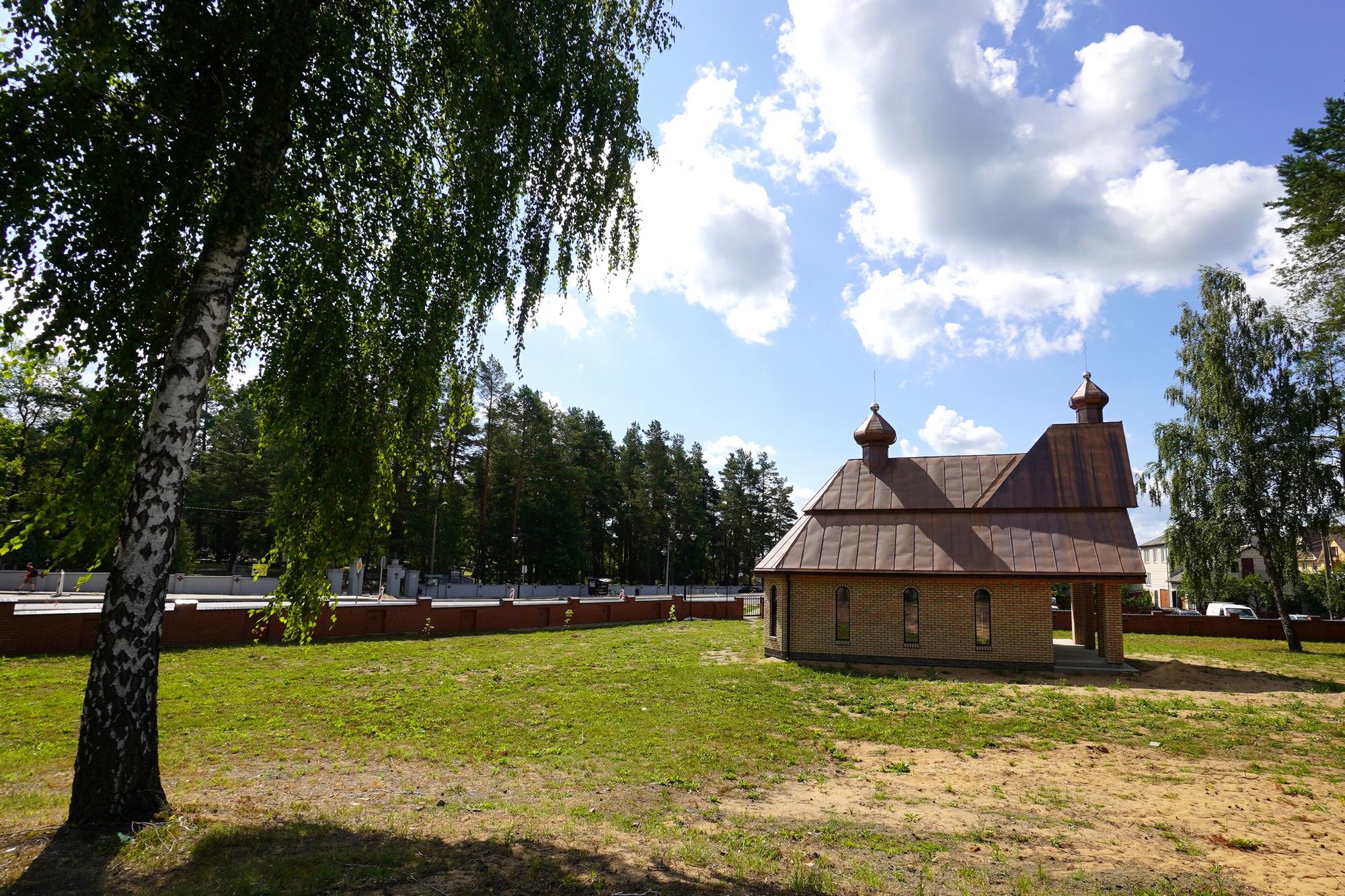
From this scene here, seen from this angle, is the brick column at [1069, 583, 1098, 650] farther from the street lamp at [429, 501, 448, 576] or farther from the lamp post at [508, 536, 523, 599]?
the street lamp at [429, 501, 448, 576]

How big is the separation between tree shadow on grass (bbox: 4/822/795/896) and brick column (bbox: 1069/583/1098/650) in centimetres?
2023

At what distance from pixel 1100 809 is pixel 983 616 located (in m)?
11.2

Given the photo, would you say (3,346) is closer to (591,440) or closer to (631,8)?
(631,8)

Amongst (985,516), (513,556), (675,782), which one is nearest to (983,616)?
(985,516)

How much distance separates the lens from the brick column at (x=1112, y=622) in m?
17.3

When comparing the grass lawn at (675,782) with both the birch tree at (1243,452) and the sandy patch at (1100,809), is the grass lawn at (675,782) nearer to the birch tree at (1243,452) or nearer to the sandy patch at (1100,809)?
the sandy patch at (1100,809)

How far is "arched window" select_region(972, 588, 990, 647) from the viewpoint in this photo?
17.7 m

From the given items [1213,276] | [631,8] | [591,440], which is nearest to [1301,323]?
[1213,276]

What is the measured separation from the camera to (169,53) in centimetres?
529

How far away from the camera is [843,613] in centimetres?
1883

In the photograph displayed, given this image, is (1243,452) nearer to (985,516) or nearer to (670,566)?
(985,516)

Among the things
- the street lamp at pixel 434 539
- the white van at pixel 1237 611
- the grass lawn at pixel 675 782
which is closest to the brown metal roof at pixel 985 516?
the grass lawn at pixel 675 782

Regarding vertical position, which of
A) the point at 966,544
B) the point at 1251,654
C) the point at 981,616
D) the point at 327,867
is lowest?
the point at 1251,654

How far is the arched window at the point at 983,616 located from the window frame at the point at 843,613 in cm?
332
